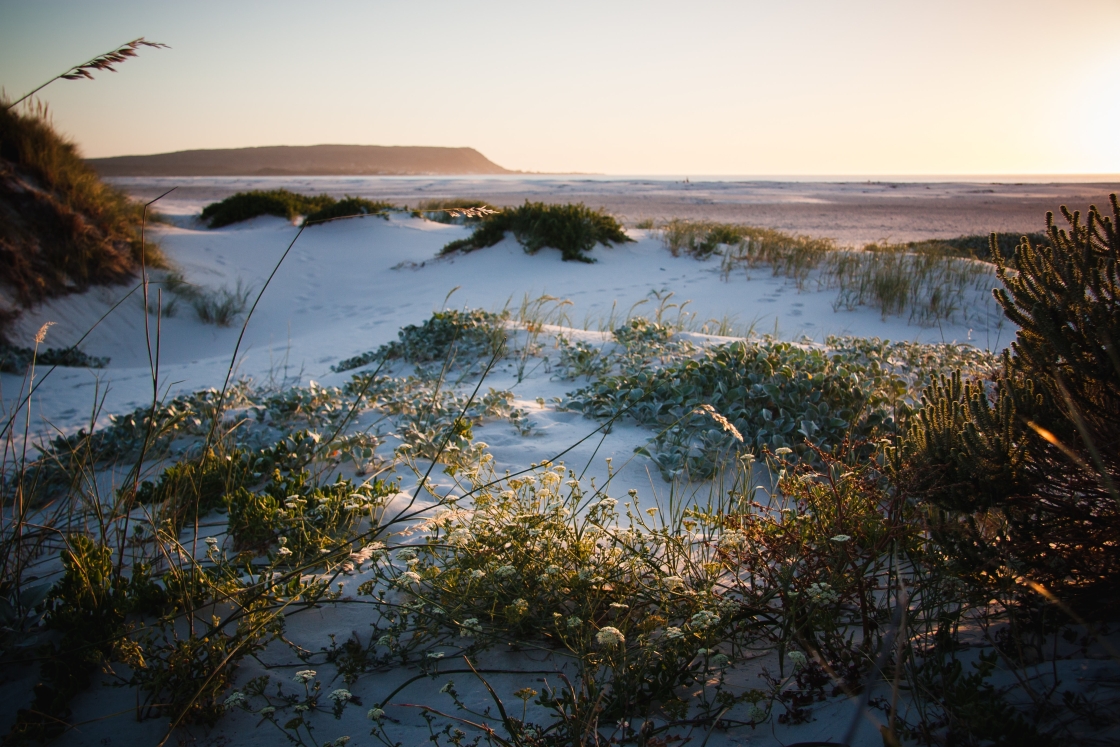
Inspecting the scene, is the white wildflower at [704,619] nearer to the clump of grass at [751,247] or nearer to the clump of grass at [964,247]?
the clump of grass at [751,247]

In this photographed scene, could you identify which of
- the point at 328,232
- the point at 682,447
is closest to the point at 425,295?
the point at 328,232

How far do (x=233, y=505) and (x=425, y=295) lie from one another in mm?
7217

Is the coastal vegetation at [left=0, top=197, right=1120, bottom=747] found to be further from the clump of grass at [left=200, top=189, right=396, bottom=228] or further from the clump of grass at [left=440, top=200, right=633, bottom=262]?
the clump of grass at [left=200, top=189, right=396, bottom=228]

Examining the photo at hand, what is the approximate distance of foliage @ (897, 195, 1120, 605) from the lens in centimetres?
161

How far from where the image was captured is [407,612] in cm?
202

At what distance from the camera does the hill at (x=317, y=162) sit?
92000mm

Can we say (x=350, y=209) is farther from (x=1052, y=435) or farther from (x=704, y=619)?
(x=1052, y=435)

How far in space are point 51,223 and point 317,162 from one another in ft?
376

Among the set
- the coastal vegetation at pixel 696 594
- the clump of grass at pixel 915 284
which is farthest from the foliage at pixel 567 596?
the clump of grass at pixel 915 284

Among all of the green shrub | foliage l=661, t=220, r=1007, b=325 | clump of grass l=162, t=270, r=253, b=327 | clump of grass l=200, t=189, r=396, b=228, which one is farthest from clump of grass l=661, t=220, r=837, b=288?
clump of grass l=162, t=270, r=253, b=327

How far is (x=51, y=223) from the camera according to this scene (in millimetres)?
7793

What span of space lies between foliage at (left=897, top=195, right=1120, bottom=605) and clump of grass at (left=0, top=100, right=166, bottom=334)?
862cm

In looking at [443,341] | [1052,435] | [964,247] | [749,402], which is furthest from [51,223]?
[964,247]

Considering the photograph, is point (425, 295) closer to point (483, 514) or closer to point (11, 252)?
point (11, 252)
